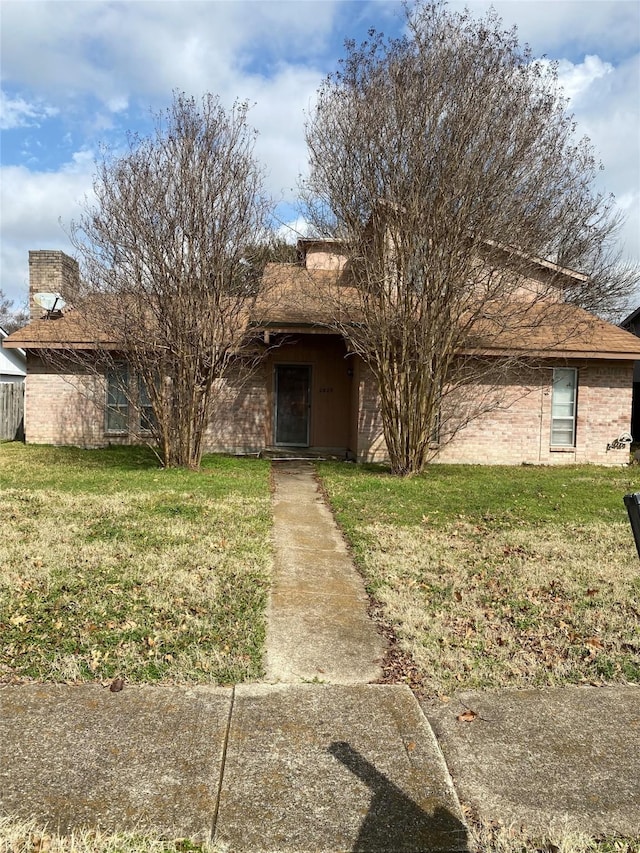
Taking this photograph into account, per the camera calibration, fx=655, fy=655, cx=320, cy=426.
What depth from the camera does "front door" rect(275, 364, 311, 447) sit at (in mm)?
16172

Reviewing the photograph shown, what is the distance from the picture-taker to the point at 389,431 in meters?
12.5

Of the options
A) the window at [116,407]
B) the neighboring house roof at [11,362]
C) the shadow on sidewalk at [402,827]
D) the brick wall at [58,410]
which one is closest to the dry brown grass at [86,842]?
the shadow on sidewalk at [402,827]

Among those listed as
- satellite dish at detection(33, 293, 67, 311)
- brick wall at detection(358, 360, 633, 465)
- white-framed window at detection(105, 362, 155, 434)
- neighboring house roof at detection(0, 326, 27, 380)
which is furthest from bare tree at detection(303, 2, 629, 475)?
neighboring house roof at detection(0, 326, 27, 380)

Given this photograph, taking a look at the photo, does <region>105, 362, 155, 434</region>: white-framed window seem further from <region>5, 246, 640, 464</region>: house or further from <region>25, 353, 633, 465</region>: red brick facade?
<region>25, 353, 633, 465</region>: red brick facade

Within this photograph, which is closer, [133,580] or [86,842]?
[86,842]

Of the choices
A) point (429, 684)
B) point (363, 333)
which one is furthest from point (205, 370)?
point (429, 684)

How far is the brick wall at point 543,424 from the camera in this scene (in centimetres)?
1505

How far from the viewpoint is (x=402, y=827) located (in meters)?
2.58

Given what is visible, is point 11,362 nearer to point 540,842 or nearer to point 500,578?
point 500,578

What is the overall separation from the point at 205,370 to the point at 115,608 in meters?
7.73

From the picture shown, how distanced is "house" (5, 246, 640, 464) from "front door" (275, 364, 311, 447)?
0.02m

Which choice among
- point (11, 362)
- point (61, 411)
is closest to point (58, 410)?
point (61, 411)

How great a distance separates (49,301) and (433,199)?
1077 centimetres

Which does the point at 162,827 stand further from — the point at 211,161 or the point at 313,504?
the point at 211,161
